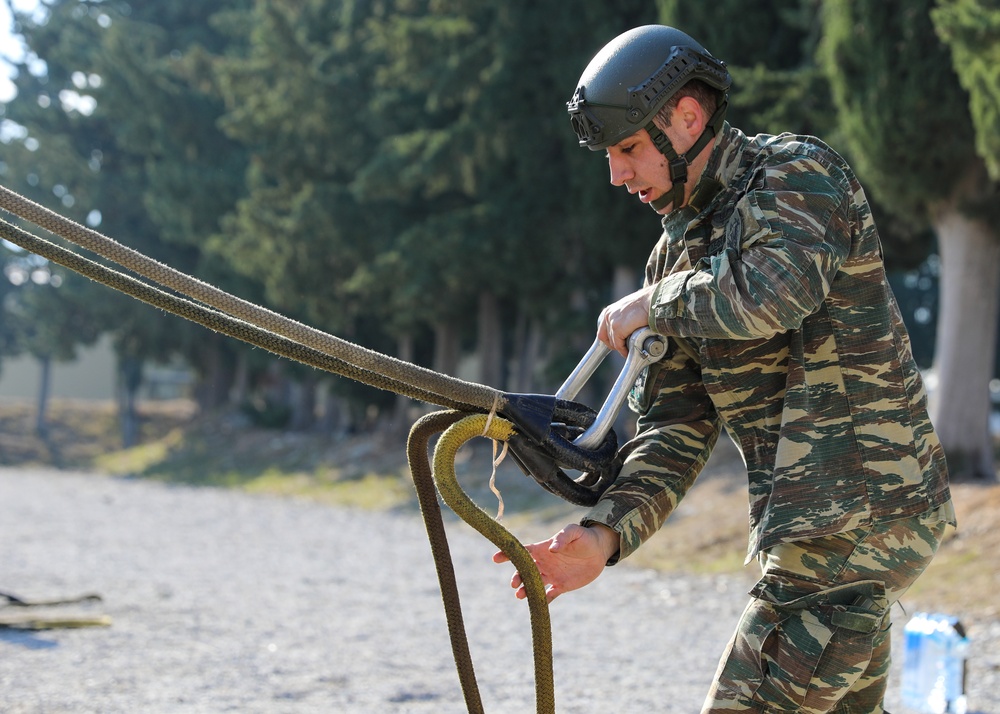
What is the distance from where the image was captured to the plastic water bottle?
18.1 ft

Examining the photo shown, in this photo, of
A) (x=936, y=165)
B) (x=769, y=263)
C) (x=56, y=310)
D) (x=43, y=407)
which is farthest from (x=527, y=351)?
(x=43, y=407)

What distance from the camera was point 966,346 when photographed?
468 inches

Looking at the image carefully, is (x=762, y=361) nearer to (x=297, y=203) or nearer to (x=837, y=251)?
(x=837, y=251)

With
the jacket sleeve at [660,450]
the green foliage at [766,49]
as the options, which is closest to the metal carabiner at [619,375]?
the jacket sleeve at [660,450]

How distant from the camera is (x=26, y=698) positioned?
552cm

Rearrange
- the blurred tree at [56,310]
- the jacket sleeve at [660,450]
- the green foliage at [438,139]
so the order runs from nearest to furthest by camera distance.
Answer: the jacket sleeve at [660,450] < the green foliage at [438,139] < the blurred tree at [56,310]

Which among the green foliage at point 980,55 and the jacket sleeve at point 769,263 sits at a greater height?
the green foliage at point 980,55

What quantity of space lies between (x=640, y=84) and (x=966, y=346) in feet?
33.8

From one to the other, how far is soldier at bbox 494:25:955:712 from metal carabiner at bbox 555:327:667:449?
0.05m

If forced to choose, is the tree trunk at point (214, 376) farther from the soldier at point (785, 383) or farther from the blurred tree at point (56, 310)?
the soldier at point (785, 383)

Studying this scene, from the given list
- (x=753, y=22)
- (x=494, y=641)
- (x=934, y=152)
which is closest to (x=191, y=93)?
(x=753, y=22)

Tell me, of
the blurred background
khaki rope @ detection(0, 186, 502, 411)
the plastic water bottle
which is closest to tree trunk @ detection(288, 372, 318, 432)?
the blurred background

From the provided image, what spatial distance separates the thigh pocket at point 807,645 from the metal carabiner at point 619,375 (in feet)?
1.62

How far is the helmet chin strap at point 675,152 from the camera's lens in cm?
263
